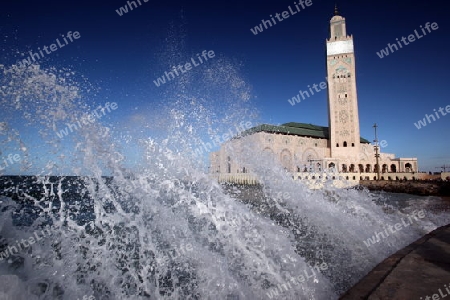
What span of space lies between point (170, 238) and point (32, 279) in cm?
241

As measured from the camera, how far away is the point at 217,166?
2534 inches

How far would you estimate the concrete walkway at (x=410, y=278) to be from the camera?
2373 millimetres

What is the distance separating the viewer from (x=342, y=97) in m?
54.9

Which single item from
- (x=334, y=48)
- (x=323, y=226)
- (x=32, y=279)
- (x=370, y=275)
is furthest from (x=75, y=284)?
(x=334, y=48)

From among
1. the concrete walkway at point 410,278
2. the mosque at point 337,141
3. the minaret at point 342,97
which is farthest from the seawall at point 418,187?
the concrete walkway at point 410,278

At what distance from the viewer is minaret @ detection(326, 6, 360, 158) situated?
5403 centimetres

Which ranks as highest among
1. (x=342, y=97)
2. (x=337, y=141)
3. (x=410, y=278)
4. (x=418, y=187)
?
(x=342, y=97)

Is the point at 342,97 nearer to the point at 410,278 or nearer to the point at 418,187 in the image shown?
the point at 418,187

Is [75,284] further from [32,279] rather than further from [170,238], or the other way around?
[170,238]

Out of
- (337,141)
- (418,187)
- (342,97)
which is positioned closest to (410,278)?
(418,187)

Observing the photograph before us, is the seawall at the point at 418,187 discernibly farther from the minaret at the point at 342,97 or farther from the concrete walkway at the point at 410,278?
the concrete walkway at the point at 410,278

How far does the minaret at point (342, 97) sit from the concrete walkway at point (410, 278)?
54.2 meters

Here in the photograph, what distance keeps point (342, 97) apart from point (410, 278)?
191ft

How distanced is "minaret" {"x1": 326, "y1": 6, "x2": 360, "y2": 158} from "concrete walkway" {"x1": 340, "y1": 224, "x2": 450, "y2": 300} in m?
54.2
